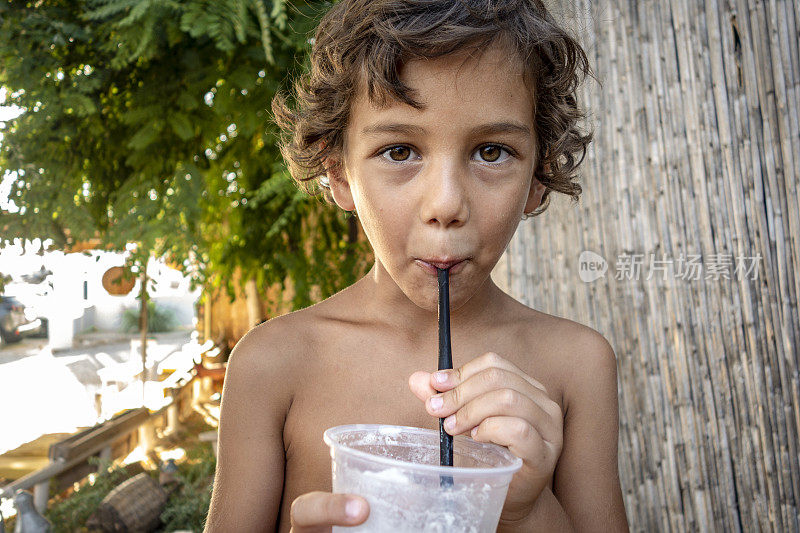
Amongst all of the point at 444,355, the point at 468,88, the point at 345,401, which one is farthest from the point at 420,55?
the point at 345,401

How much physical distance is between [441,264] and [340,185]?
0.35 m

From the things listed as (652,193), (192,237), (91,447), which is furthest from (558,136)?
(91,447)

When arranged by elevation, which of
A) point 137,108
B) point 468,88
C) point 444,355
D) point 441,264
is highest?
point 137,108

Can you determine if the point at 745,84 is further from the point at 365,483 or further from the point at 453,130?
the point at 365,483

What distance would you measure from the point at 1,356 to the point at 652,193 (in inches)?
154

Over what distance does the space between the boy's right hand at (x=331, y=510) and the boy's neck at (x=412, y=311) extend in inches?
21.8

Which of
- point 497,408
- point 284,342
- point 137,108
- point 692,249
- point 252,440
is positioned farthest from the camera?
point 137,108

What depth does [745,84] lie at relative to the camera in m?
1.99

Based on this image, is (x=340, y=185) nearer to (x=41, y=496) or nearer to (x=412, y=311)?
(x=412, y=311)

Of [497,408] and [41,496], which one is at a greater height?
[497,408]

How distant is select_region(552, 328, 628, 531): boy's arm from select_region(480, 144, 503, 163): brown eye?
0.46 meters

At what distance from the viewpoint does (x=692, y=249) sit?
209cm

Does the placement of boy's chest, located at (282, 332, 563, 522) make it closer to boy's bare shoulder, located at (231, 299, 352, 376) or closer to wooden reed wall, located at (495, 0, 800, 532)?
boy's bare shoulder, located at (231, 299, 352, 376)
